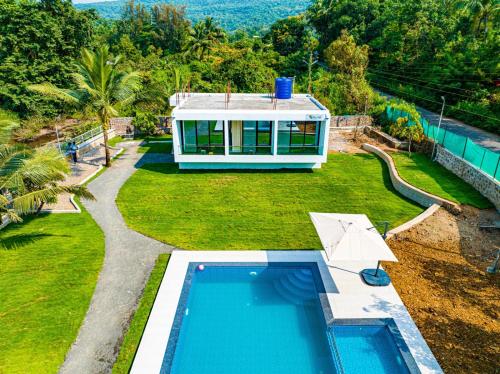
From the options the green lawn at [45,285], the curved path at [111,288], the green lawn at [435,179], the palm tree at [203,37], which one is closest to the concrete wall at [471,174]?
the green lawn at [435,179]

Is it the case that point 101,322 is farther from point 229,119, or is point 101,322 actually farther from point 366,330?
point 229,119

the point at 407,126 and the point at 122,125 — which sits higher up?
the point at 407,126

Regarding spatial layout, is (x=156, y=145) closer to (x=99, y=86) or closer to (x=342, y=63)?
(x=99, y=86)

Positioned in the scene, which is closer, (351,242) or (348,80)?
(351,242)

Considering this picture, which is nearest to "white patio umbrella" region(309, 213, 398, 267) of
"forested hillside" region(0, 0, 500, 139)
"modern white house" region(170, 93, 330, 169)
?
"modern white house" region(170, 93, 330, 169)

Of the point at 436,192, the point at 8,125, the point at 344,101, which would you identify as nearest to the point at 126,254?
the point at 8,125

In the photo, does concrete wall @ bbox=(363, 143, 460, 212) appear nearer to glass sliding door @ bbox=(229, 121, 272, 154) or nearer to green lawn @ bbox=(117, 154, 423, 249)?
green lawn @ bbox=(117, 154, 423, 249)

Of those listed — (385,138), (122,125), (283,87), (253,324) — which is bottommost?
(253,324)

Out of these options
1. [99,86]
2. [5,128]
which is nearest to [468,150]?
[99,86]
